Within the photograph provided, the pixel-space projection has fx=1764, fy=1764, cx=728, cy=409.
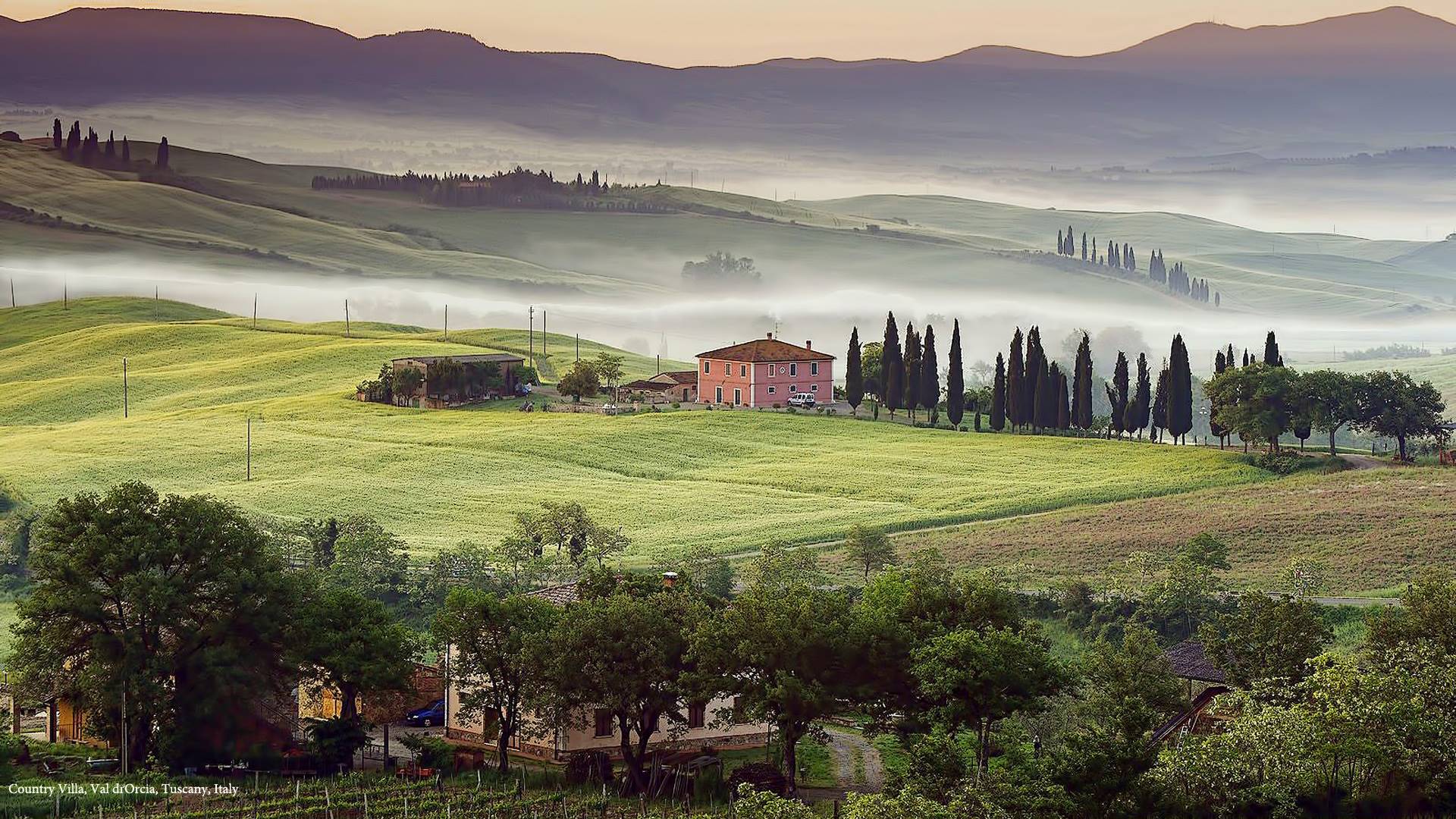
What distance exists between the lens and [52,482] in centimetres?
11162

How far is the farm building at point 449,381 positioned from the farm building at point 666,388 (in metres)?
10.4

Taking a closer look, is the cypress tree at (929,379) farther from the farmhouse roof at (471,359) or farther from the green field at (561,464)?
the farmhouse roof at (471,359)

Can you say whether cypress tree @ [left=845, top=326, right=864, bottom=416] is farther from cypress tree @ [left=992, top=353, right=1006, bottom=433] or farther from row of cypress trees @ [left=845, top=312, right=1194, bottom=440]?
cypress tree @ [left=992, top=353, right=1006, bottom=433]

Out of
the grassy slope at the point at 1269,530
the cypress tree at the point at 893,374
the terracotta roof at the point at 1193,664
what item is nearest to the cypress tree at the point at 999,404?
the cypress tree at the point at 893,374

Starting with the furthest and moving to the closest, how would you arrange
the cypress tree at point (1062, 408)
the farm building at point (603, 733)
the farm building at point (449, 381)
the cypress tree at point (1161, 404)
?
the farm building at point (449, 381) → the cypress tree at point (1062, 408) → the cypress tree at point (1161, 404) → the farm building at point (603, 733)

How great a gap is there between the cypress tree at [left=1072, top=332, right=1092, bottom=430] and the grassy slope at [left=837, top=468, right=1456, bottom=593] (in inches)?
1143

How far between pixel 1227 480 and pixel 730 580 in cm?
4025

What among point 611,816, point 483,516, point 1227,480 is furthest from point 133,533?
point 1227,480

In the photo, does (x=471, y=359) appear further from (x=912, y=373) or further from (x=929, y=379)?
(x=929, y=379)

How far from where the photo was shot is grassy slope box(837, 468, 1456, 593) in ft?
276

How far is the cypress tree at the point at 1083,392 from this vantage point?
13300 centimetres

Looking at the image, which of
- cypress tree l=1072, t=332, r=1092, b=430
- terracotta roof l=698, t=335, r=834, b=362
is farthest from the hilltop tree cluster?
terracotta roof l=698, t=335, r=834, b=362

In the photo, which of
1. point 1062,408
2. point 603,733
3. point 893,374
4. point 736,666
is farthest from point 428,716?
point 893,374

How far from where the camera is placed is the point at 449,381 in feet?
475
